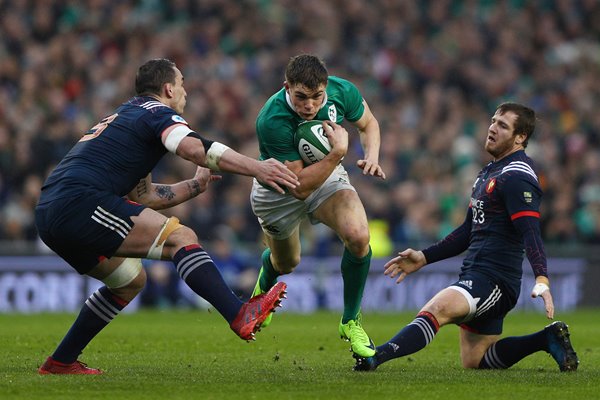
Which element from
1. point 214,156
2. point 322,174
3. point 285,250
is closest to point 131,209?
point 214,156

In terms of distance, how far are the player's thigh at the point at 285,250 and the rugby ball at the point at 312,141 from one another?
3.38 feet

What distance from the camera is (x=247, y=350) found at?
1058 cm

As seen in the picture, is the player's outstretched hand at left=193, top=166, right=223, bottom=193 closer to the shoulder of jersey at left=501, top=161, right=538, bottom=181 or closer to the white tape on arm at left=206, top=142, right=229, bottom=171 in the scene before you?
the white tape on arm at left=206, top=142, right=229, bottom=171

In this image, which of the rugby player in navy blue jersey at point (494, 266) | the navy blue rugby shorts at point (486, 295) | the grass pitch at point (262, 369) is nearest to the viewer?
the grass pitch at point (262, 369)

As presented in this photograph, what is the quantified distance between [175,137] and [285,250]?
2.68 m

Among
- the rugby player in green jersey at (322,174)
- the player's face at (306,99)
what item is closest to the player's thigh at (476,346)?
the rugby player in green jersey at (322,174)

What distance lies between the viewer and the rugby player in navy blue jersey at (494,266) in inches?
329

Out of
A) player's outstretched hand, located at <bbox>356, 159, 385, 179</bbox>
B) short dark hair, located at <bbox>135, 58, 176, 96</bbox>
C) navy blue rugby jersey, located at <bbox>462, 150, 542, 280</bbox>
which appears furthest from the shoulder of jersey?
short dark hair, located at <bbox>135, 58, 176, 96</bbox>

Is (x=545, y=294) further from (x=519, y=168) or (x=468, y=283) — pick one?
(x=519, y=168)

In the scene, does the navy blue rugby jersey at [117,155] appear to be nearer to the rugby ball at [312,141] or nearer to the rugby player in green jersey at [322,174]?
the rugby player in green jersey at [322,174]

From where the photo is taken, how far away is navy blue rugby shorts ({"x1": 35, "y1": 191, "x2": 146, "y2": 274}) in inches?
299

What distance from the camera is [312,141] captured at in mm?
9008

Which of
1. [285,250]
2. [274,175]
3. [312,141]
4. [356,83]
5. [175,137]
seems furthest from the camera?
[356,83]

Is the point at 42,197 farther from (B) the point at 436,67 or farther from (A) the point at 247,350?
(B) the point at 436,67
